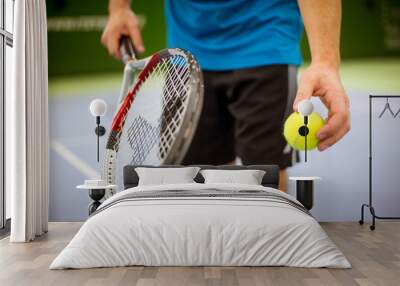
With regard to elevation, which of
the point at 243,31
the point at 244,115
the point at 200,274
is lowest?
the point at 200,274

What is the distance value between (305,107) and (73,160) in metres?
2.38

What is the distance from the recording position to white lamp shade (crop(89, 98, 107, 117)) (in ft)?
18.9

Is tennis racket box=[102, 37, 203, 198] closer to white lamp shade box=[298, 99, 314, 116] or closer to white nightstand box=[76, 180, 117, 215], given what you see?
white nightstand box=[76, 180, 117, 215]

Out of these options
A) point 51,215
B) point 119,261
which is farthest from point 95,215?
point 51,215

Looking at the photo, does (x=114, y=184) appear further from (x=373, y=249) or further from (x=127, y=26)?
(x=373, y=249)

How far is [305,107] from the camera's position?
5.60m

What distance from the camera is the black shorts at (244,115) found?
570cm

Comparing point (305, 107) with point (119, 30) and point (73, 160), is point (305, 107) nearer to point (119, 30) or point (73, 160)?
point (119, 30)

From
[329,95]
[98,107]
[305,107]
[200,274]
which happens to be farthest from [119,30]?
[200,274]

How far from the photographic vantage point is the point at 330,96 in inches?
233

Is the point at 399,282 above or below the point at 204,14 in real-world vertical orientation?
below

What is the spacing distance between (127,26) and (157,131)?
5.21ft

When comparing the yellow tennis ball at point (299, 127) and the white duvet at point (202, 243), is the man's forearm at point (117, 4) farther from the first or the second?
the white duvet at point (202, 243)

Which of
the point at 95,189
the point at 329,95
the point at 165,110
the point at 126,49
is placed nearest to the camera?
the point at 165,110
